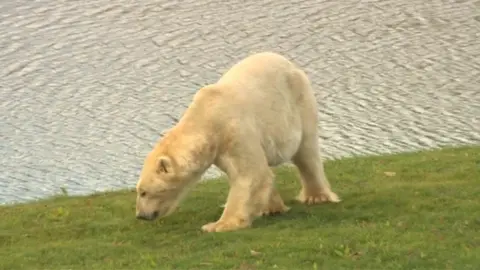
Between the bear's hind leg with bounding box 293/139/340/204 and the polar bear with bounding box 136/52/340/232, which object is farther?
the bear's hind leg with bounding box 293/139/340/204

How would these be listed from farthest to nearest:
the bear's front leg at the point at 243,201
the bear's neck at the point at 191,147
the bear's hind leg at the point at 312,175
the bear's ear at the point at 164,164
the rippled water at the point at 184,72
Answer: the rippled water at the point at 184,72 → the bear's hind leg at the point at 312,175 → the bear's front leg at the point at 243,201 → the bear's neck at the point at 191,147 → the bear's ear at the point at 164,164

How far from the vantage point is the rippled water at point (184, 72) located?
65.5 ft

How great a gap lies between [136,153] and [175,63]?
8.79 m

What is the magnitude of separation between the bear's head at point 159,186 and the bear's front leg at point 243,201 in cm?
48

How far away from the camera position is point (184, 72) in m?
27.1

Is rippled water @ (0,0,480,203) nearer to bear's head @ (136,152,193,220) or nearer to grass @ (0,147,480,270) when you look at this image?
grass @ (0,147,480,270)

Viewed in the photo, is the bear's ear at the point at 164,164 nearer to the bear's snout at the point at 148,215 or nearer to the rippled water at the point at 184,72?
the bear's snout at the point at 148,215

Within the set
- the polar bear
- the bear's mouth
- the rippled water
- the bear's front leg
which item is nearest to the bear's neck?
the polar bear

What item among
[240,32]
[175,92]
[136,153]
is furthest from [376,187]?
[240,32]

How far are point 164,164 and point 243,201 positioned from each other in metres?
0.95

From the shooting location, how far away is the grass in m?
8.59

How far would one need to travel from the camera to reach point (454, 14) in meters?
34.2

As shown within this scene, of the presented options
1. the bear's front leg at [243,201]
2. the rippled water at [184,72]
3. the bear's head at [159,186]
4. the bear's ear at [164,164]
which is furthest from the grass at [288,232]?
the rippled water at [184,72]

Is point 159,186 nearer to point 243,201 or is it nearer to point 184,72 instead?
point 243,201
